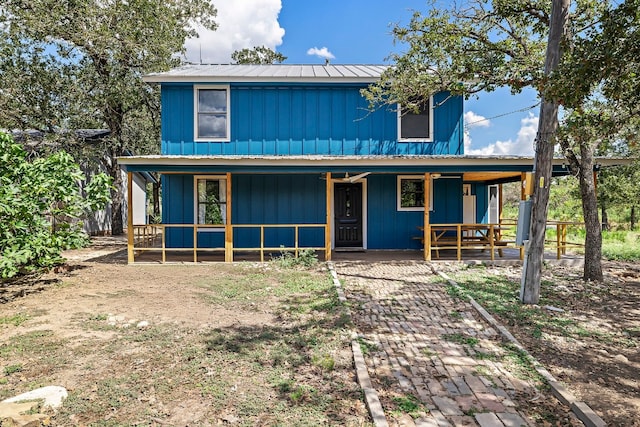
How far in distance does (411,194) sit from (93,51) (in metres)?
14.0

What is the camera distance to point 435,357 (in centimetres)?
461

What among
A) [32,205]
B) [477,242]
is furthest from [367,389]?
[477,242]

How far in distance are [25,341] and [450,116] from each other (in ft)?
38.6

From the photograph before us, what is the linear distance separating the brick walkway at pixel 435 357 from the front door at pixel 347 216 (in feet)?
15.2

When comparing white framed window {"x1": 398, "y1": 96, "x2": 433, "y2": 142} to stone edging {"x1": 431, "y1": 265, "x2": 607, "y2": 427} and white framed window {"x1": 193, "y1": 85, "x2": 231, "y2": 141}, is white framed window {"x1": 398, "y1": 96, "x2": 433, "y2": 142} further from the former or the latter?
stone edging {"x1": 431, "y1": 265, "x2": 607, "y2": 427}

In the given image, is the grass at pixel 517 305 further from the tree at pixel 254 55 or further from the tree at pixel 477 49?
A: the tree at pixel 254 55

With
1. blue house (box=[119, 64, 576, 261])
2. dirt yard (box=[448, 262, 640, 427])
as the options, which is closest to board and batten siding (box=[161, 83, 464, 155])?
blue house (box=[119, 64, 576, 261])

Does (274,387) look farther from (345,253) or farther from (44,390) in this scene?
(345,253)

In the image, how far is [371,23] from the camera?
36.3ft

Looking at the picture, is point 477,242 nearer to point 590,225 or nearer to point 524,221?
point 590,225

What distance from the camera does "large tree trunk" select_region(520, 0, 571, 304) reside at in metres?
6.46

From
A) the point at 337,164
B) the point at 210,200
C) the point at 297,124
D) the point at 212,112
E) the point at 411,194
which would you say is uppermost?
the point at 212,112

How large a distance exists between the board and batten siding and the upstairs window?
922 millimetres

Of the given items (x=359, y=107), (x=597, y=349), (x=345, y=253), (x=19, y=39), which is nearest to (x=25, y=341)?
(x=597, y=349)
